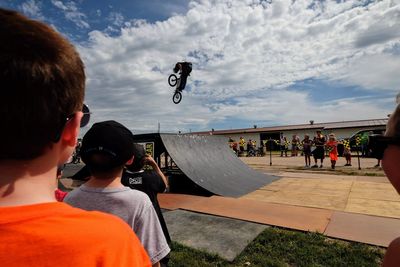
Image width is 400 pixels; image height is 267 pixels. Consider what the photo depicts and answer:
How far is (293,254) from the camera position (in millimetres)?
4137

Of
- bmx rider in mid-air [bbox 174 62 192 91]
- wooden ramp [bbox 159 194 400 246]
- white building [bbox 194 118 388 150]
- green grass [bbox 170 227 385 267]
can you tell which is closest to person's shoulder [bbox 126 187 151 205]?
green grass [bbox 170 227 385 267]

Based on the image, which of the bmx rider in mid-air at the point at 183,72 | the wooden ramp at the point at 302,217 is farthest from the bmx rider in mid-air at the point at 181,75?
the wooden ramp at the point at 302,217

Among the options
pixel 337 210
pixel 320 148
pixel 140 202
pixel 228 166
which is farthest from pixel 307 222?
pixel 320 148

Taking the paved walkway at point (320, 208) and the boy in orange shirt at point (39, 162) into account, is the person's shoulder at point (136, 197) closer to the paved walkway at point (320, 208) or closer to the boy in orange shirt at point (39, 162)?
the boy in orange shirt at point (39, 162)

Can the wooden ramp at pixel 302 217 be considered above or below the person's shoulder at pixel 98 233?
below

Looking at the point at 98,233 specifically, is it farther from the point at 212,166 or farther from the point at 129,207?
the point at 212,166

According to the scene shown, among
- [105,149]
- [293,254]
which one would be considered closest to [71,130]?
[105,149]

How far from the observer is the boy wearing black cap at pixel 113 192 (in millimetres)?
1889

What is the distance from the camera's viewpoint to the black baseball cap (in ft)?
6.18

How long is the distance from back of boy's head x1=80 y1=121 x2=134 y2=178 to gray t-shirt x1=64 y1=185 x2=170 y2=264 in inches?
5.3

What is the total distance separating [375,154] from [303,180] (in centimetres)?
1017

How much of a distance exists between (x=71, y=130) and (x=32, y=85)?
Answer: 190 millimetres

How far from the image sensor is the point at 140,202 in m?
1.94

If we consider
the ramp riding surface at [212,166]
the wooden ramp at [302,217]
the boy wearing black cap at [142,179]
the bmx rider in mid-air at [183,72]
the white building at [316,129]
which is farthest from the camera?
the white building at [316,129]
